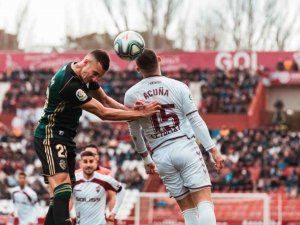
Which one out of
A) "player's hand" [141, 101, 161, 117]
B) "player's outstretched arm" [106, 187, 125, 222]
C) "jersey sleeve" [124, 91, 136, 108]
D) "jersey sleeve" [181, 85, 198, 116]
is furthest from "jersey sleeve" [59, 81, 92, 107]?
"player's outstretched arm" [106, 187, 125, 222]

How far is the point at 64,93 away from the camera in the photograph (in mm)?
8258

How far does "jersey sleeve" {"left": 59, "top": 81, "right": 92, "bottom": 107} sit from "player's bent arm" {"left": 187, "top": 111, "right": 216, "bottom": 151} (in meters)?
1.09

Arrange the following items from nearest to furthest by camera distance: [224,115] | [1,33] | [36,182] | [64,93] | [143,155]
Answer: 1. [64,93]
2. [143,155]
3. [36,182]
4. [224,115]
5. [1,33]

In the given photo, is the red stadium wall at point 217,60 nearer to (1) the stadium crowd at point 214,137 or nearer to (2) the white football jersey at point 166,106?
(1) the stadium crowd at point 214,137

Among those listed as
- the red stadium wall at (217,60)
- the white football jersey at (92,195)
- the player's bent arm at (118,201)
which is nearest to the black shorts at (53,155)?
the player's bent arm at (118,201)

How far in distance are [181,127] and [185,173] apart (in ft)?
1.64

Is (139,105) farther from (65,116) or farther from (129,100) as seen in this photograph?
(65,116)

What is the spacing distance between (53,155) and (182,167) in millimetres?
1353

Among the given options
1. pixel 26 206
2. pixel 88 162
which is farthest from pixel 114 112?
pixel 26 206

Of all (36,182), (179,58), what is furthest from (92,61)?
(179,58)

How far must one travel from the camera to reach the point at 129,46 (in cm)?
856

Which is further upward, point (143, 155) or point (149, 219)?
point (143, 155)

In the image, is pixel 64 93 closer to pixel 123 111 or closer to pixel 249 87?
pixel 123 111

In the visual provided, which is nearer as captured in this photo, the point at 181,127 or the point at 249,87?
the point at 181,127
